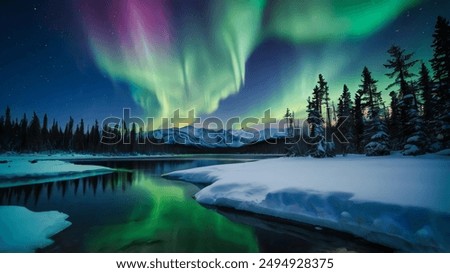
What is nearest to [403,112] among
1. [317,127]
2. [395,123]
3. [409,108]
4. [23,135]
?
[409,108]

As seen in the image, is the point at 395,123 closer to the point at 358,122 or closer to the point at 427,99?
the point at 358,122

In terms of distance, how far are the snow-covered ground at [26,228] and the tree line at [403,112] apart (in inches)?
512

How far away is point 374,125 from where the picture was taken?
13.6 m

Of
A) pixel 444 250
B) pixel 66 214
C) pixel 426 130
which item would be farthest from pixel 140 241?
pixel 426 130

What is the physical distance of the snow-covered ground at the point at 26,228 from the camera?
492 cm

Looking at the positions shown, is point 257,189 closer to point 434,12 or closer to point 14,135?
point 434,12

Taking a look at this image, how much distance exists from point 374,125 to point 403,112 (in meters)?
1.90

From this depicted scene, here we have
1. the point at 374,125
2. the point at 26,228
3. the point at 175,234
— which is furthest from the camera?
the point at 374,125

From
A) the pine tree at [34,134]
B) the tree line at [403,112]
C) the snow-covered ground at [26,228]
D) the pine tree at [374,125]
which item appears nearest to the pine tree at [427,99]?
the tree line at [403,112]

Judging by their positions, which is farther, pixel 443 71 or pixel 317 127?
pixel 317 127

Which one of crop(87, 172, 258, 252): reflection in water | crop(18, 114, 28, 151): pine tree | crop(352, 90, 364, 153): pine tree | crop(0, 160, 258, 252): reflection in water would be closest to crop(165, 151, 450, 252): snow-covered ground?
crop(87, 172, 258, 252): reflection in water

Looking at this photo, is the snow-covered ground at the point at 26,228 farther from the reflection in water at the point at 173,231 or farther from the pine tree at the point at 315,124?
the pine tree at the point at 315,124

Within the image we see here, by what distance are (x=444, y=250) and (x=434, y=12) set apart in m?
7.49

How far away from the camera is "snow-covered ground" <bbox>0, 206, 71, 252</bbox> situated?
16.1ft
